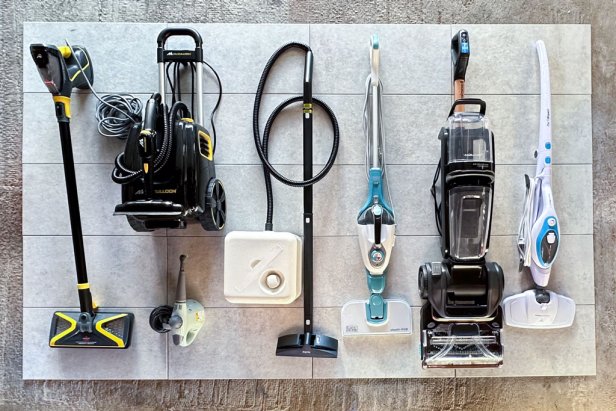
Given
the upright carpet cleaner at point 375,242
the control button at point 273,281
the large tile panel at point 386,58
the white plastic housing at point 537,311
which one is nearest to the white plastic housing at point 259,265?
the control button at point 273,281

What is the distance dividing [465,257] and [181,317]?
42.4 inches

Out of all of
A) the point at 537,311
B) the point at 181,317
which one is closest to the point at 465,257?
the point at 537,311

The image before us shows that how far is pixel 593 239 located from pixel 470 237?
2.09ft

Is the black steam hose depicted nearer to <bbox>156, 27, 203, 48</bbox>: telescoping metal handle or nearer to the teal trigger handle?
<bbox>156, 27, 203, 48</bbox>: telescoping metal handle

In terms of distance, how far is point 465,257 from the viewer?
4.87 feet

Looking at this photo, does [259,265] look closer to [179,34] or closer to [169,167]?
[169,167]

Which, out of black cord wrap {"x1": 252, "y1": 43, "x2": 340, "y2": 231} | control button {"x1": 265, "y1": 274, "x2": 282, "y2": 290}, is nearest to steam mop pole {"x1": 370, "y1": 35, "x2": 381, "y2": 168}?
black cord wrap {"x1": 252, "y1": 43, "x2": 340, "y2": 231}

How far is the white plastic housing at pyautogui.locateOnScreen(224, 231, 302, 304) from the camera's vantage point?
152cm

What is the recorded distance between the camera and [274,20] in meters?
1.72

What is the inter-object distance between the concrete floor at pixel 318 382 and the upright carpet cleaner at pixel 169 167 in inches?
15.9

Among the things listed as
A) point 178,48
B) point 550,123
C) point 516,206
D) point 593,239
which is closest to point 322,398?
point 516,206

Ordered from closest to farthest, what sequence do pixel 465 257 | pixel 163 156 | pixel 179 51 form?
pixel 163 156 → pixel 465 257 → pixel 179 51

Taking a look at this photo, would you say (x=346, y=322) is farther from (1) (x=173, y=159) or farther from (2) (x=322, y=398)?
(1) (x=173, y=159)

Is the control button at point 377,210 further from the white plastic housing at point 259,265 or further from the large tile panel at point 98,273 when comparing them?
the large tile panel at point 98,273
